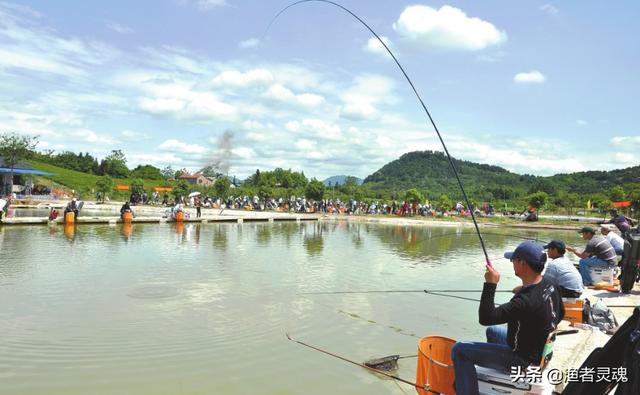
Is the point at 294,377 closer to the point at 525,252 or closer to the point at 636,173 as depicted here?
the point at 525,252

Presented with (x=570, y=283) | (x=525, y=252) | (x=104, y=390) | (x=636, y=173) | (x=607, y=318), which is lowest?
(x=104, y=390)

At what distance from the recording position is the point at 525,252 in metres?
3.82

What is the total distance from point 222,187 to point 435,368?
50730 millimetres

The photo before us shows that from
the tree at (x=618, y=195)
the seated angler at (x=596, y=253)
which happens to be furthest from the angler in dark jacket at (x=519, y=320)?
the tree at (x=618, y=195)

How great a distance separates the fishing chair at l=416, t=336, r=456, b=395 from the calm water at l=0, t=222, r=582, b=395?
128 centimetres

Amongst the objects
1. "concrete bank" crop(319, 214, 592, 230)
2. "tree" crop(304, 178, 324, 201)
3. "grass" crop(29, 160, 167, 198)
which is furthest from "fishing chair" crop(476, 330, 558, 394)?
"grass" crop(29, 160, 167, 198)

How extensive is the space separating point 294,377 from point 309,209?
41.5 m

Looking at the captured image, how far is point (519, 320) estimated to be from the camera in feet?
12.1

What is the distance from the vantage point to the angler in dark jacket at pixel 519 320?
12.0 feet

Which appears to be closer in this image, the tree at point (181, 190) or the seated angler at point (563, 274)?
the seated angler at point (563, 274)

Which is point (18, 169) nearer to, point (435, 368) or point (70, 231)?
point (70, 231)

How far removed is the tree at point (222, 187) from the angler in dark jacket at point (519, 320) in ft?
167

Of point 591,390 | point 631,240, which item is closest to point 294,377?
point 591,390

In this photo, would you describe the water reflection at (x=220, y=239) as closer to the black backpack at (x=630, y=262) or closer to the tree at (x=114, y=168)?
the black backpack at (x=630, y=262)
